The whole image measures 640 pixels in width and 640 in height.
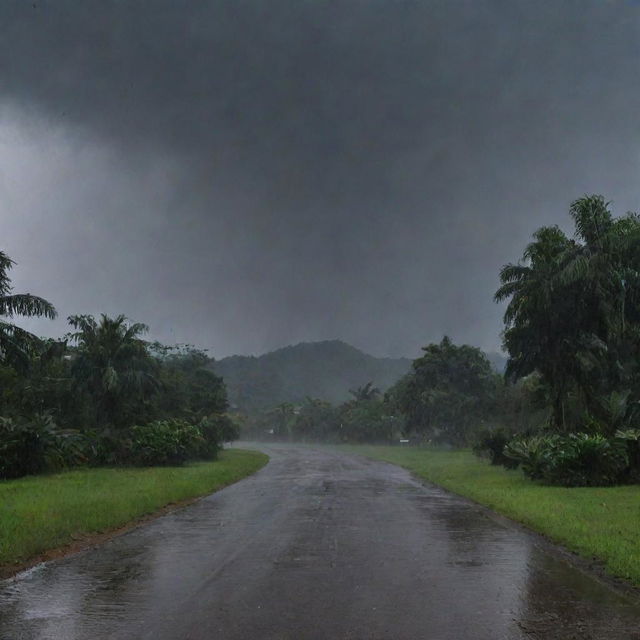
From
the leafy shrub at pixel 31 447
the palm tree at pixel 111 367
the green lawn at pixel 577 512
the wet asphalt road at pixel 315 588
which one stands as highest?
the palm tree at pixel 111 367

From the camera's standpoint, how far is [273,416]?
464ft

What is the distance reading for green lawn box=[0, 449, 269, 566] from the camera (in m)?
10.7

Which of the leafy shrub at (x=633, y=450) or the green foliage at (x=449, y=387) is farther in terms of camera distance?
the green foliage at (x=449, y=387)

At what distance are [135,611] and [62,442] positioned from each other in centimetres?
2290

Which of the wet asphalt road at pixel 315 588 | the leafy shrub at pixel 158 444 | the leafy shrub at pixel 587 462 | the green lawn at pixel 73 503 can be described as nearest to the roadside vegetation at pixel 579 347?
the leafy shrub at pixel 587 462

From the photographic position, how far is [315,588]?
7.58m

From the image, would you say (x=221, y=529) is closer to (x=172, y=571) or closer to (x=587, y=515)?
(x=172, y=571)

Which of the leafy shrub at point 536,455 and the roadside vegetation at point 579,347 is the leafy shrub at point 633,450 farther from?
the leafy shrub at point 536,455

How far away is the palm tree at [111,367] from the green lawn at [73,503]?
9514mm

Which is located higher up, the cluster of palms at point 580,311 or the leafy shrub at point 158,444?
the cluster of palms at point 580,311

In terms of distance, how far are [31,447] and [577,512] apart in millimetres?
19996

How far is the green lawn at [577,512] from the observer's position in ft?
32.1

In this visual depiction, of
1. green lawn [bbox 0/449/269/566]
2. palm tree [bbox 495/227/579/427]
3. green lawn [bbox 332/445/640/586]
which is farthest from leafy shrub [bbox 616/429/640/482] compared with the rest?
green lawn [bbox 0/449/269/566]

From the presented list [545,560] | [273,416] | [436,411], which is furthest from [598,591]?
[273,416]
